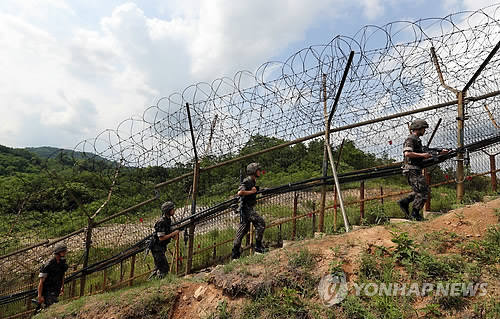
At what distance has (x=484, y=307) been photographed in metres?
2.44

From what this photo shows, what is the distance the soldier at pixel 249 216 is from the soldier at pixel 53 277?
336 cm

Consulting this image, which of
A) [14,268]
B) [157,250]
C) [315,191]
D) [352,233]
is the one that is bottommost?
[14,268]

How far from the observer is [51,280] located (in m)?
5.90

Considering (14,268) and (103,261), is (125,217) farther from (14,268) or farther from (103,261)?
(14,268)

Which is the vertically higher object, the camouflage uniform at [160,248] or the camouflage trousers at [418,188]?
the camouflage trousers at [418,188]

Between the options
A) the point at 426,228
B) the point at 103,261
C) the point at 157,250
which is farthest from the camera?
the point at 103,261

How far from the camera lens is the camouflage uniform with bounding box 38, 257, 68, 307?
5.83 m

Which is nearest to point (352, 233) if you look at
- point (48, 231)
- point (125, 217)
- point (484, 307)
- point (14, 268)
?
point (484, 307)

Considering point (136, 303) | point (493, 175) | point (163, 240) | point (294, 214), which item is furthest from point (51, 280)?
point (493, 175)

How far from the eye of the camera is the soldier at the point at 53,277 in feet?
19.0

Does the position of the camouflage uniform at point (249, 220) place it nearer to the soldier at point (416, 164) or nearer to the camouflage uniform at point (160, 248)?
the camouflage uniform at point (160, 248)

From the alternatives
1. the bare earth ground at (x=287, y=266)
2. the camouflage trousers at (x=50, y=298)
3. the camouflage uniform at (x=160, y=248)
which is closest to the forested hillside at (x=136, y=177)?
the camouflage uniform at (x=160, y=248)

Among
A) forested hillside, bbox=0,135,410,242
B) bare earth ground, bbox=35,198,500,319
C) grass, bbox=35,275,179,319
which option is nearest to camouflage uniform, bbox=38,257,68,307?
forested hillside, bbox=0,135,410,242

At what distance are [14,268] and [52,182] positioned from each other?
287 centimetres
